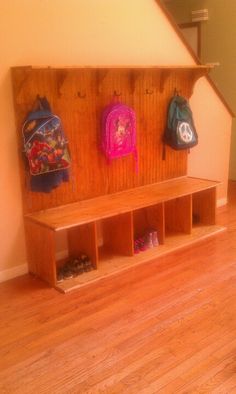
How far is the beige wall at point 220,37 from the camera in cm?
517

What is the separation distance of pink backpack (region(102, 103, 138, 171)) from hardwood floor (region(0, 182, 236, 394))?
3.14 feet

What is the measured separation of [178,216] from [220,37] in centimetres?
301

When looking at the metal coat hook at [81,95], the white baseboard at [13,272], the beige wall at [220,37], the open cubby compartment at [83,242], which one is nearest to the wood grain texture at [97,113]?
the metal coat hook at [81,95]

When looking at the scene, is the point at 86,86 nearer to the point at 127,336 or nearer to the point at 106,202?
the point at 106,202

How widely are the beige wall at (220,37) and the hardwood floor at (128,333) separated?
125 inches

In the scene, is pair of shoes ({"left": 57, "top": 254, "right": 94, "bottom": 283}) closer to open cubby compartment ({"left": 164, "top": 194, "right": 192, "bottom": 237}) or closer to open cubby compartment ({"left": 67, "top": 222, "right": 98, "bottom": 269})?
open cubby compartment ({"left": 67, "top": 222, "right": 98, "bottom": 269})

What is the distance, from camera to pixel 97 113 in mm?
3074

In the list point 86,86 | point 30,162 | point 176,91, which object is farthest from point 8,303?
point 176,91

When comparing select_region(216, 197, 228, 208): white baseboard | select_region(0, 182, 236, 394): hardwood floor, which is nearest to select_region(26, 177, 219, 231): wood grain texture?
select_region(0, 182, 236, 394): hardwood floor

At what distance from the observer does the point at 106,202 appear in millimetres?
3094

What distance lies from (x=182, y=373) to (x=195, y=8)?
499cm

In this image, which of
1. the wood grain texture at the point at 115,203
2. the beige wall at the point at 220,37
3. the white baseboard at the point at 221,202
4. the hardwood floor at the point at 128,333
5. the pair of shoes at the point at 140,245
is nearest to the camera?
the hardwood floor at the point at 128,333

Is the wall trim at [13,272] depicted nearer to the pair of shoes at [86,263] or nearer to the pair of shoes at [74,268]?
the pair of shoes at [74,268]

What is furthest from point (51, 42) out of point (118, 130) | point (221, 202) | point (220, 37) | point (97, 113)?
point (220, 37)
